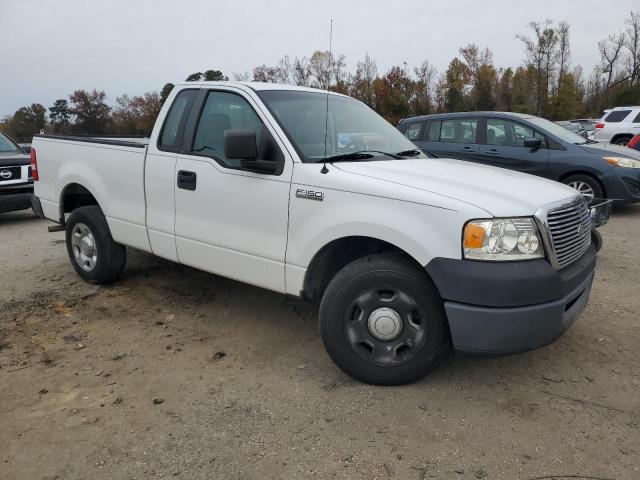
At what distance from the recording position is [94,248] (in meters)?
5.20

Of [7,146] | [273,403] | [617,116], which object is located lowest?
[273,403]

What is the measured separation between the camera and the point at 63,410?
10.2ft

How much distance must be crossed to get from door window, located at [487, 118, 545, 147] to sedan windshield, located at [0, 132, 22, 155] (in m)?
8.83

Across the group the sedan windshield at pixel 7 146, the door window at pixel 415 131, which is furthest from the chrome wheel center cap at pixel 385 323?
the sedan windshield at pixel 7 146

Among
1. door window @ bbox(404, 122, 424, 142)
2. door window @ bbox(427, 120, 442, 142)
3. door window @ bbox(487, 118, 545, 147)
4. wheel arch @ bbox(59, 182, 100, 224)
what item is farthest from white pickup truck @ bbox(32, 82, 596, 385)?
door window @ bbox(404, 122, 424, 142)

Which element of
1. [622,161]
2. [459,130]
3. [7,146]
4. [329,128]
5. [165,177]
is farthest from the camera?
[7,146]

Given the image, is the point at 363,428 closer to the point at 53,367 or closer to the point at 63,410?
the point at 63,410

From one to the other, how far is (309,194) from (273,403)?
4.25 ft

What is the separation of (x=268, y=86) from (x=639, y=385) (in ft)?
10.8

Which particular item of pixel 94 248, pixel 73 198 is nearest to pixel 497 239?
pixel 94 248

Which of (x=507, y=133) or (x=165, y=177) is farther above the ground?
(x=507, y=133)

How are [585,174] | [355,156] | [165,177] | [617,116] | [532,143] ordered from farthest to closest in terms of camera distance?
[617,116]
[532,143]
[585,174]
[165,177]
[355,156]

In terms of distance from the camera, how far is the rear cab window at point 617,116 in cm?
1688

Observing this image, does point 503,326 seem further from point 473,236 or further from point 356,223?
point 356,223
